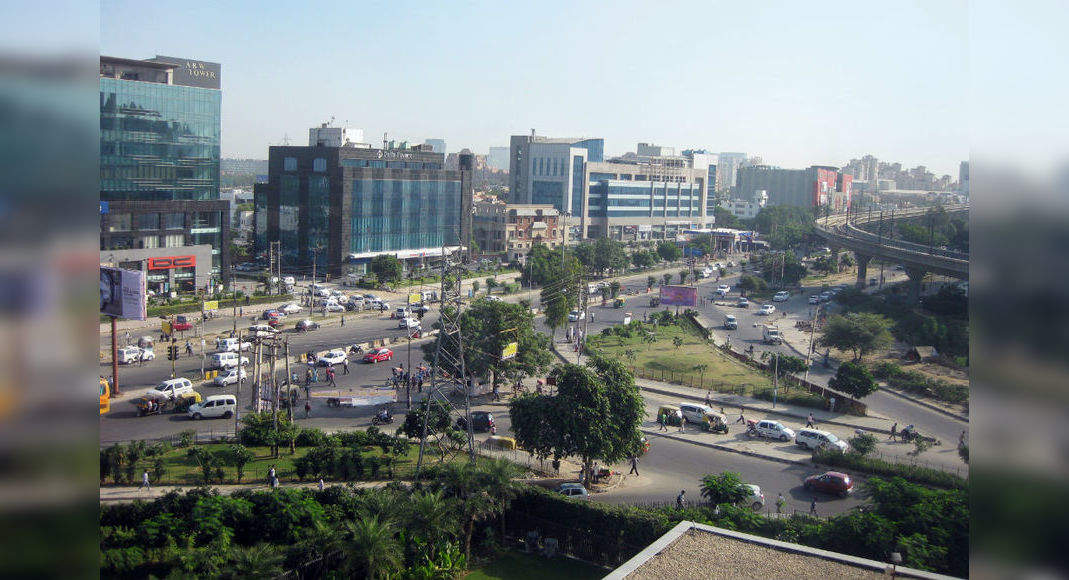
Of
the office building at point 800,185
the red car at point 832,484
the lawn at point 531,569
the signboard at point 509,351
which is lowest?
the lawn at point 531,569

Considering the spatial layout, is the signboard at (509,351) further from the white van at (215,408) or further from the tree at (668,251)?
the tree at (668,251)

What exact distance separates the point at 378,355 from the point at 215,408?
4.49 meters

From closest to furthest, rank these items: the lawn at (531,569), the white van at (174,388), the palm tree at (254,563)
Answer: the palm tree at (254,563) < the lawn at (531,569) < the white van at (174,388)

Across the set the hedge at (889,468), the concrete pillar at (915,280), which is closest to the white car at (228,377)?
the hedge at (889,468)

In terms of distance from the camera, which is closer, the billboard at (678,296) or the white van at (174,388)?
the white van at (174,388)

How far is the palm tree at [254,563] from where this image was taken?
568 centimetres

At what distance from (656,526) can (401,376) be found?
739 cm

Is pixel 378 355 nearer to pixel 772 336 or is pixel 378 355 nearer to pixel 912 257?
pixel 772 336

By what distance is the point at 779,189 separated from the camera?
183 ft

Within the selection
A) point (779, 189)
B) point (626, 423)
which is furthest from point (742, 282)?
point (779, 189)

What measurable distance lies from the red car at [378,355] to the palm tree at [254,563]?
931cm

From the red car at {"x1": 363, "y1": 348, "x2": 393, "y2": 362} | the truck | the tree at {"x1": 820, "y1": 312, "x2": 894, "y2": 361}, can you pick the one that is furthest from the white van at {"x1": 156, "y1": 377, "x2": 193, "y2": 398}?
the truck

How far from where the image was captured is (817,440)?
10.7 m
